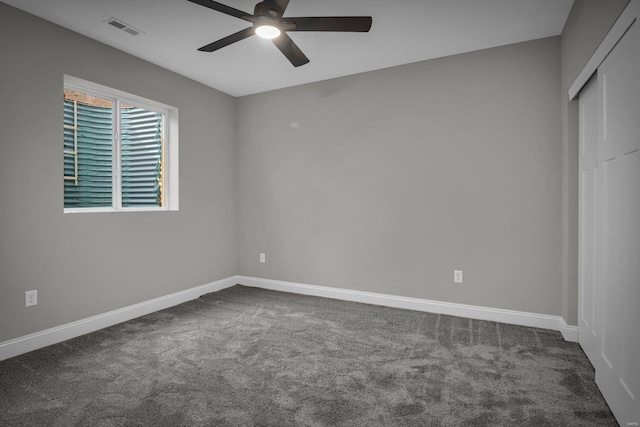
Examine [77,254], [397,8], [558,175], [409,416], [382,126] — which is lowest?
[409,416]

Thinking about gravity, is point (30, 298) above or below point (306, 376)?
above

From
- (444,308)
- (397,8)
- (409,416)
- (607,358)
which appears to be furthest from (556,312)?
(397,8)

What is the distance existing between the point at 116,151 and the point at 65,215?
80 centimetres

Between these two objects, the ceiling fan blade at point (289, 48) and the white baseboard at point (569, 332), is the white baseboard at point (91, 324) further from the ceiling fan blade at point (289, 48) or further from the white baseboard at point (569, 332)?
Answer: the white baseboard at point (569, 332)

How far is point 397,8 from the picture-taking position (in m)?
2.55

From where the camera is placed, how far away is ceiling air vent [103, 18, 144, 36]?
2723 millimetres

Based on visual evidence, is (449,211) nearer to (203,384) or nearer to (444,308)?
(444,308)

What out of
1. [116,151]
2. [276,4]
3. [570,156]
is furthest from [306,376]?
[116,151]

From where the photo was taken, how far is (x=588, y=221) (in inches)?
96.0

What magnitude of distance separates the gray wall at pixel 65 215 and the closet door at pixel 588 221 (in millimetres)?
3752

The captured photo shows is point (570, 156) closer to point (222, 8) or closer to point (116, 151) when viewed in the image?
point (222, 8)

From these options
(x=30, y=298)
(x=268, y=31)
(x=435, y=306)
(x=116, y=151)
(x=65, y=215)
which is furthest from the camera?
(x=435, y=306)

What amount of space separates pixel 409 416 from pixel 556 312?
2.02 meters

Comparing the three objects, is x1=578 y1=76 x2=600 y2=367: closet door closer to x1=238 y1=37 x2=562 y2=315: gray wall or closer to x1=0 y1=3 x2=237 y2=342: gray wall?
x1=238 y1=37 x2=562 y2=315: gray wall
